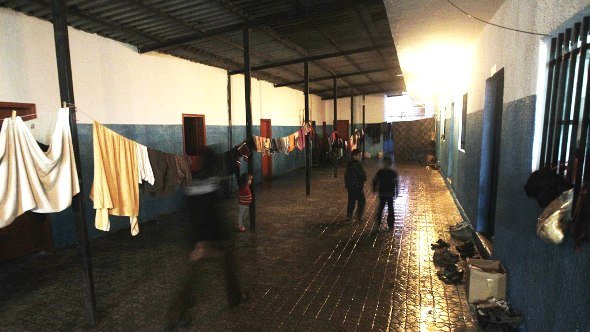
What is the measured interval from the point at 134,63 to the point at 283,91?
8907 mm

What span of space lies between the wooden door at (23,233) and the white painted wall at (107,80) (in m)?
0.17

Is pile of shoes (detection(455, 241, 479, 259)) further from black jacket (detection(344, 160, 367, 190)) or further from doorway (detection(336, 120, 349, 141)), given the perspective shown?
doorway (detection(336, 120, 349, 141))

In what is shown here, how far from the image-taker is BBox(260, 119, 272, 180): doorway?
1399 centimetres

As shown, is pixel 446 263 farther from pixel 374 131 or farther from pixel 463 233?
pixel 374 131

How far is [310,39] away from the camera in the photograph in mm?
8453

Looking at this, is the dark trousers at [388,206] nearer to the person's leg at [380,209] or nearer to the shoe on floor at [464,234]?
the person's leg at [380,209]

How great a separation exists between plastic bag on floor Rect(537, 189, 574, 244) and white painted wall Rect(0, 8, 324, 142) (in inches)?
222

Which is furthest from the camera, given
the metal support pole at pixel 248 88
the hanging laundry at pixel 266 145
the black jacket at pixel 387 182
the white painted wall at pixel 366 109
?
the white painted wall at pixel 366 109

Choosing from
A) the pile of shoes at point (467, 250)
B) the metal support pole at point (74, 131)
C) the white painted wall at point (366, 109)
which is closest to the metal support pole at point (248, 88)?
the metal support pole at point (74, 131)

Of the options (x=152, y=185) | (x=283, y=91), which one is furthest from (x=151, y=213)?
(x=283, y=91)

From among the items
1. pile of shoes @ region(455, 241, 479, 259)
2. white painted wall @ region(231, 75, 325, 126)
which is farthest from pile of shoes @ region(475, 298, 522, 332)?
white painted wall @ region(231, 75, 325, 126)

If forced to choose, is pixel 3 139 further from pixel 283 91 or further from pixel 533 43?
pixel 283 91

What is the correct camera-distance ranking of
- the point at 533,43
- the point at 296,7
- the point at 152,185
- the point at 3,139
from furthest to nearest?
the point at 296,7
the point at 152,185
the point at 3,139
the point at 533,43

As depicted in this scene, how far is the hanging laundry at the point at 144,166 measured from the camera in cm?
480
